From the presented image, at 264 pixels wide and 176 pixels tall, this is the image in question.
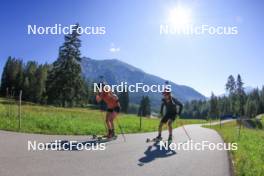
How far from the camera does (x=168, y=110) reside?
14.9 m

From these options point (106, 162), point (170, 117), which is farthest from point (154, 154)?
point (170, 117)

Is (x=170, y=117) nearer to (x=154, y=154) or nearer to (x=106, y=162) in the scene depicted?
(x=154, y=154)

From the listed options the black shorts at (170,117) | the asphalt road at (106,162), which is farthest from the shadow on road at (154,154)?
the black shorts at (170,117)

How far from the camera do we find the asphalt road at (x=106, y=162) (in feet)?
24.1

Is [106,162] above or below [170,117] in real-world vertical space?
below

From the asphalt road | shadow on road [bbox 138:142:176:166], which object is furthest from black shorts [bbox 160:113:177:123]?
the asphalt road

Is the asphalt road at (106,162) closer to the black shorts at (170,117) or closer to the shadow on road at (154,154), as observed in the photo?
the shadow on road at (154,154)

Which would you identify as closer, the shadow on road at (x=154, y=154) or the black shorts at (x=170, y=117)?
the shadow on road at (x=154, y=154)

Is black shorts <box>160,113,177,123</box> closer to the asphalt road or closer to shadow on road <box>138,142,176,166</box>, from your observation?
shadow on road <box>138,142,176,166</box>

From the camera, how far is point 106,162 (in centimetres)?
877

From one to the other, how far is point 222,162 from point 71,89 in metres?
52.1

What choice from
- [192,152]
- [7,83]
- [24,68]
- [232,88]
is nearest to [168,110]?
[192,152]

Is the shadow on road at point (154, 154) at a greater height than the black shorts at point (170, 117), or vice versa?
the black shorts at point (170, 117)

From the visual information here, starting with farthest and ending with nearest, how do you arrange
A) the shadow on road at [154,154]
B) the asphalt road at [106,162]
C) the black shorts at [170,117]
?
1. the black shorts at [170,117]
2. the shadow on road at [154,154]
3. the asphalt road at [106,162]
